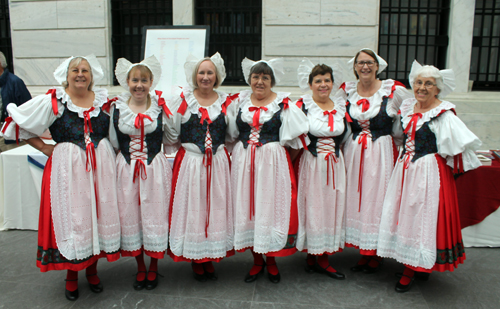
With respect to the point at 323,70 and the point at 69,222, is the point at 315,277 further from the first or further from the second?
the point at 69,222

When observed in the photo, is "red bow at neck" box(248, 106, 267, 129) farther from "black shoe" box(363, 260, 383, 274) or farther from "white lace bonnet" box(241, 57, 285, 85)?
"black shoe" box(363, 260, 383, 274)

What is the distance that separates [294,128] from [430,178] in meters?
1.09

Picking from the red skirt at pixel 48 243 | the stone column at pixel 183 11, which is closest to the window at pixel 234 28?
the stone column at pixel 183 11

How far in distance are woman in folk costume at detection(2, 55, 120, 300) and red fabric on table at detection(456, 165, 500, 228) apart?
326 cm

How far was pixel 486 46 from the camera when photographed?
5.90m

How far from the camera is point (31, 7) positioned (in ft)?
20.0

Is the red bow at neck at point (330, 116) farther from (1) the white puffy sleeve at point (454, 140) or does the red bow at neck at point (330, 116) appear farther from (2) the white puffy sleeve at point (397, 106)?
(1) the white puffy sleeve at point (454, 140)

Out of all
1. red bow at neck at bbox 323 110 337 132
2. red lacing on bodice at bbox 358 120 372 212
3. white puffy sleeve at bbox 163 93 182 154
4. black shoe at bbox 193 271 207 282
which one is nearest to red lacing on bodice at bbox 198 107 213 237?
white puffy sleeve at bbox 163 93 182 154

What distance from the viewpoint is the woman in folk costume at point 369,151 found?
2.95 m

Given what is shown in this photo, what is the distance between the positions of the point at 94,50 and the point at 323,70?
460 centimetres

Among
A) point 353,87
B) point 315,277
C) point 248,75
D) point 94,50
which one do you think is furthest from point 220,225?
point 94,50

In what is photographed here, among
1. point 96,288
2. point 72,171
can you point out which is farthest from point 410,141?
point 96,288

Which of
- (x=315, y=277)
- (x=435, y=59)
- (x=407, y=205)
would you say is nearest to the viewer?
(x=407, y=205)

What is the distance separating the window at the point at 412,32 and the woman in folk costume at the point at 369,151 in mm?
3351
